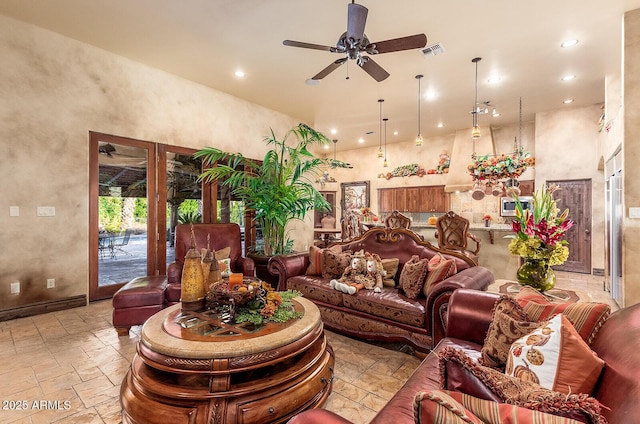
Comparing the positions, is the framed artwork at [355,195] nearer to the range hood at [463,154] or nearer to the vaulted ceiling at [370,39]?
the range hood at [463,154]

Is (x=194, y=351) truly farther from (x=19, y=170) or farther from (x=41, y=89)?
(x=41, y=89)

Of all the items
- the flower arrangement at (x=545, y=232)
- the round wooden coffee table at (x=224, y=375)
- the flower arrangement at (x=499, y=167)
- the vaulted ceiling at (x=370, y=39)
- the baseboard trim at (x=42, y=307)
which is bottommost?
the baseboard trim at (x=42, y=307)

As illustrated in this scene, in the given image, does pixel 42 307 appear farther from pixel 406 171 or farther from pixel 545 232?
pixel 406 171

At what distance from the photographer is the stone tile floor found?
1901 millimetres

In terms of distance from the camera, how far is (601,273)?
610cm

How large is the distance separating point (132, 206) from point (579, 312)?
16.9 feet

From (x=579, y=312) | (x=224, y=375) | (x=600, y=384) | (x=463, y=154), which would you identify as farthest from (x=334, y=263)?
(x=463, y=154)

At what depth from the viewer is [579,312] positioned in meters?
1.36

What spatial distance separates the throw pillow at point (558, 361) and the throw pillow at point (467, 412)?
0.54 meters

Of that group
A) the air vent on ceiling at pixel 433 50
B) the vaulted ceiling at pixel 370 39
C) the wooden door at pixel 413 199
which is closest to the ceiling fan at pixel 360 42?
the vaulted ceiling at pixel 370 39

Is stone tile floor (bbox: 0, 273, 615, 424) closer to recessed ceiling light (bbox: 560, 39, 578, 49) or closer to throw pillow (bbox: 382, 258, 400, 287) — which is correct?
throw pillow (bbox: 382, 258, 400, 287)

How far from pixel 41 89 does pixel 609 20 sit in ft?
22.4

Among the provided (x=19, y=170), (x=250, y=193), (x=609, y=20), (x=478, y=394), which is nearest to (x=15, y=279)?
(x=19, y=170)

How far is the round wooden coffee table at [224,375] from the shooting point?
4.77 feet
